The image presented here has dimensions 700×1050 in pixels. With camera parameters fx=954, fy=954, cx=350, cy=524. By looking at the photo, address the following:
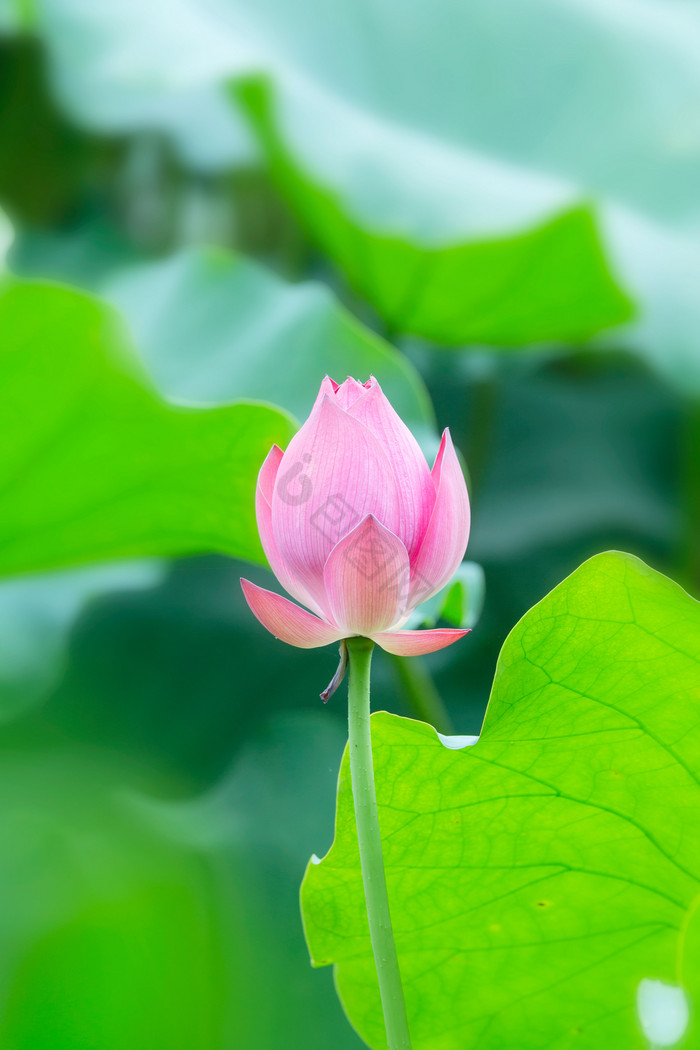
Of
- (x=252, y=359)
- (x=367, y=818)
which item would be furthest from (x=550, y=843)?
(x=252, y=359)

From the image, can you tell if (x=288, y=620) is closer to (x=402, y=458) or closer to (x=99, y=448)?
(x=402, y=458)

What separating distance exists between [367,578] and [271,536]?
0.14 feet

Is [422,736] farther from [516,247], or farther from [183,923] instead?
[516,247]

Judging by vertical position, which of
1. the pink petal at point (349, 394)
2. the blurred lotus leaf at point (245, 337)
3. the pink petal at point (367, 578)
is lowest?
the blurred lotus leaf at point (245, 337)

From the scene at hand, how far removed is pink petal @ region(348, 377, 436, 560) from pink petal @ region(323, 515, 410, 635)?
0.07ft

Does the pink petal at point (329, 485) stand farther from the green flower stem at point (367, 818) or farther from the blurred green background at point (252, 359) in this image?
the blurred green background at point (252, 359)

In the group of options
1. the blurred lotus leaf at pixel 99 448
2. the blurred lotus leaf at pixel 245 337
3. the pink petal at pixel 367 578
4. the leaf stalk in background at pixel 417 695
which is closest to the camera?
the pink petal at pixel 367 578

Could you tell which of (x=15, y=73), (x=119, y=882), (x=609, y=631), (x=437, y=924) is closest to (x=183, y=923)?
(x=119, y=882)

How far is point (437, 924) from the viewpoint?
41 cm

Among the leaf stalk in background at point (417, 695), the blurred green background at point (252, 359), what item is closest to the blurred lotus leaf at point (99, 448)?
the blurred green background at point (252, 359)

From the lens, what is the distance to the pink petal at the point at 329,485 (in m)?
0.28

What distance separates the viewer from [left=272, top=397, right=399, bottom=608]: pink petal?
28 cm

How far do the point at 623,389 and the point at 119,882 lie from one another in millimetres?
1265

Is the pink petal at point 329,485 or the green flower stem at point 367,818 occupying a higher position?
the pink petal at point 329,485
